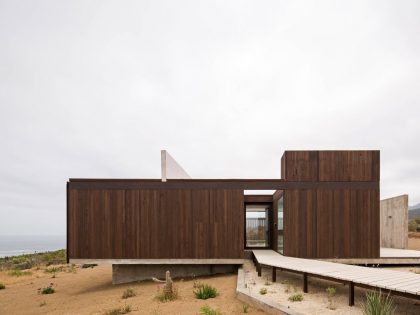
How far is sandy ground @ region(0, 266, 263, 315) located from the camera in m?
6.84

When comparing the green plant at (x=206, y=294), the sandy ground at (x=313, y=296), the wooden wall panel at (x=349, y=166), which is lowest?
the green plant at (x=206, y=294)

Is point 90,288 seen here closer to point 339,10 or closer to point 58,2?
point 58,2

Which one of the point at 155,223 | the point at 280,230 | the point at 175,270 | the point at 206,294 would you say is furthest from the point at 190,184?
the point at 206,294

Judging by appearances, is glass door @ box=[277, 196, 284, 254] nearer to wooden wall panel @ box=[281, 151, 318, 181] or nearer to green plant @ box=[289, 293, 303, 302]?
wooden wall panel @ box=[281, 151, 318, 181]

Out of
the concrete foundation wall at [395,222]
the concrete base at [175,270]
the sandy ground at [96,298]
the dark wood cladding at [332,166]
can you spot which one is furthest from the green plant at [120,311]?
the concrete foundation wall at [395,222]

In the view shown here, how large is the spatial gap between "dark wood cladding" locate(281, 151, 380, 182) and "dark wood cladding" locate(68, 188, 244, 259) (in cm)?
224

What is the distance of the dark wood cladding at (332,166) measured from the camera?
36.7ft

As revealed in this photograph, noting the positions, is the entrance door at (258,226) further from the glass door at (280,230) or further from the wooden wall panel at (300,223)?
the wooden wall panel at (300,223)

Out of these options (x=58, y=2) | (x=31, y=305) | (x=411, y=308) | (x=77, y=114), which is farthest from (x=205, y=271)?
(x=77, y=114)

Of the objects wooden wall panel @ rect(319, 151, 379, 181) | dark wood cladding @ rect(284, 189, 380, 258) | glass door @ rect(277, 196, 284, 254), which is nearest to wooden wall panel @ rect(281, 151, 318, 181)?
wooden wall panel @ rect(319, 151, 379, 181)

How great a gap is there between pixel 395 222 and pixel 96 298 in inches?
547

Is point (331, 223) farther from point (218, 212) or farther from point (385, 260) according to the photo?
point (218, 212)

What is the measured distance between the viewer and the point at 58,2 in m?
14.0

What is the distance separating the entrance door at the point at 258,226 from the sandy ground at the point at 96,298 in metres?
5.52
